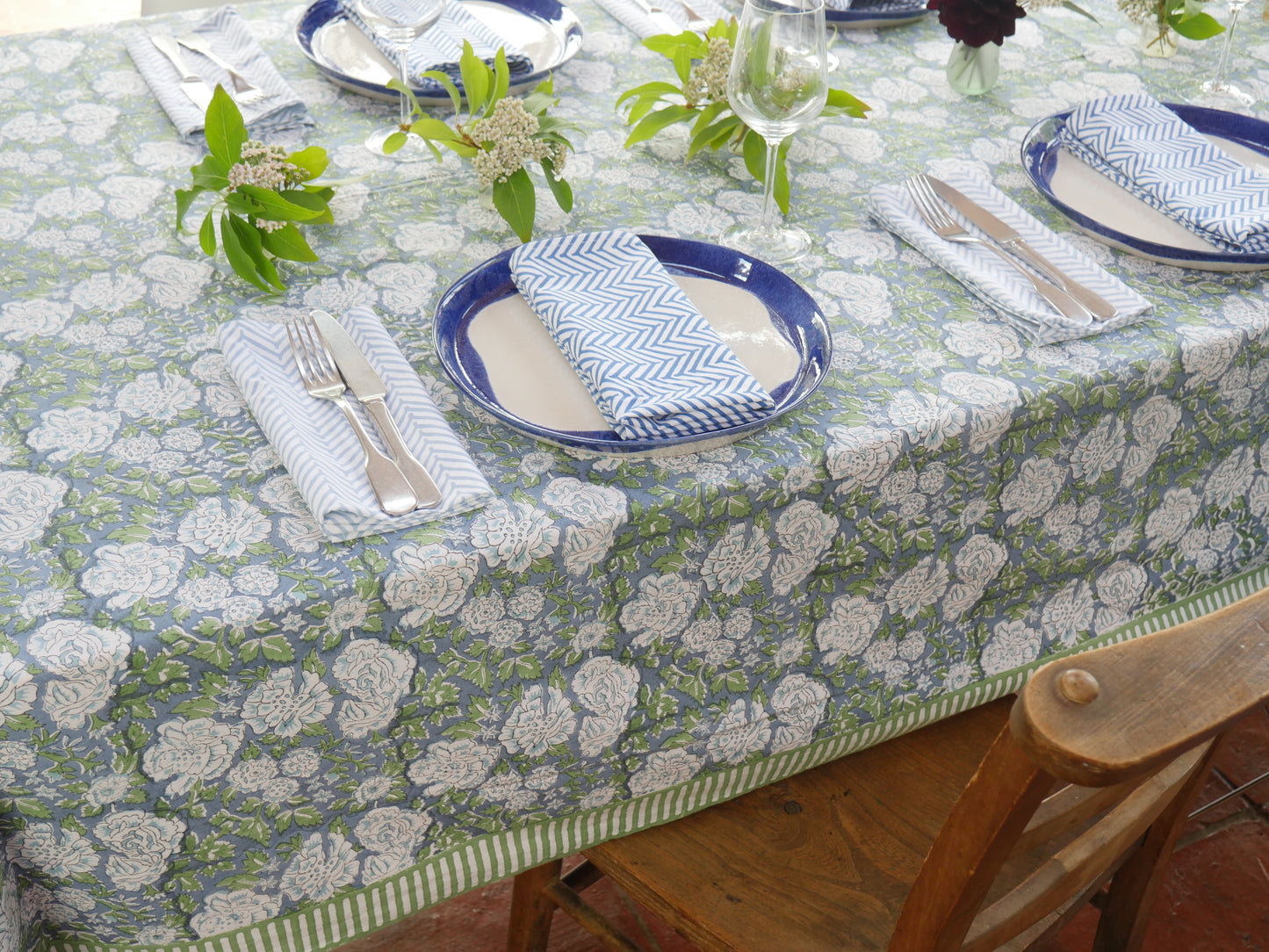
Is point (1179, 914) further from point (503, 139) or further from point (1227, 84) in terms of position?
point (503, 139)

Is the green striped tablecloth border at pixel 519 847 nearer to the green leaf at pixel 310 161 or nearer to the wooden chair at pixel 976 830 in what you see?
the wooden chair at pixel 976 830

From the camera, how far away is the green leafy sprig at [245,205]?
970 mm

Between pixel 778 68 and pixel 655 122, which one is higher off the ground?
pixel 778 68

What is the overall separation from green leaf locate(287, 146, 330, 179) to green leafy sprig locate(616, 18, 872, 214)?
316mm

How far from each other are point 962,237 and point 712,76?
296 mm

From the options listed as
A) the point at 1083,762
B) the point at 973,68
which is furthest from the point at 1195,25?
the point at 1083,762

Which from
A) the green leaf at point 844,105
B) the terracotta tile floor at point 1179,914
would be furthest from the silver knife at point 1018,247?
the terracotta tile floor at point 1179,914

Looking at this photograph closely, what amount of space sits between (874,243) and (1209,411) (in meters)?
0.33

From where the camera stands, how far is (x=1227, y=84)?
1405mm

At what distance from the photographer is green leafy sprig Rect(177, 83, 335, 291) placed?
97 cm

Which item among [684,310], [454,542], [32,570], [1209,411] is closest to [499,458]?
[454,542]

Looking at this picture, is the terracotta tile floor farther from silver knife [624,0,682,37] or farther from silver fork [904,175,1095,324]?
silver knife [624,0,682,37]

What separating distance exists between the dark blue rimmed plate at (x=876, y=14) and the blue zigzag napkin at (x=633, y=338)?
66 cm

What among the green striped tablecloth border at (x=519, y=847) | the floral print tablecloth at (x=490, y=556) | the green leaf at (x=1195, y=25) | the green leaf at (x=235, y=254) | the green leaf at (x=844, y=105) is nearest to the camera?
the floral print tablecloth at (x=490, y=556)
